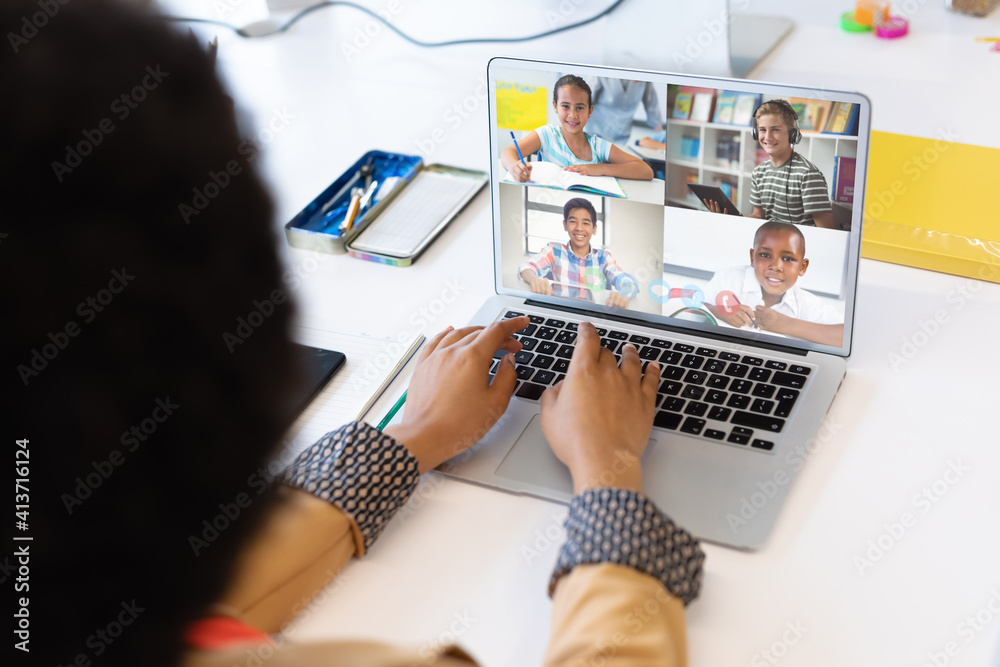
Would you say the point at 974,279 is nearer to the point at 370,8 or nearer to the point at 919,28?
the point at 919,28

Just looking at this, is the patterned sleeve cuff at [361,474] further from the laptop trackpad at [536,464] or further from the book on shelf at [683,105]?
the book on shelf at [683,105]

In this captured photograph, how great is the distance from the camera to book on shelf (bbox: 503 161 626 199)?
33.7 inches

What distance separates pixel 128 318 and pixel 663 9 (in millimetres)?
1165

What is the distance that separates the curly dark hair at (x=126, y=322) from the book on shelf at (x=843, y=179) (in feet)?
1.79

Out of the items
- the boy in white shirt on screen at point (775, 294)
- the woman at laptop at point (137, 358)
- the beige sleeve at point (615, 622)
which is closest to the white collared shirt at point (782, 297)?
the boy in white shirt on screen at point (775, 294)

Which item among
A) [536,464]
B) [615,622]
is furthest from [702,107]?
[615,622]

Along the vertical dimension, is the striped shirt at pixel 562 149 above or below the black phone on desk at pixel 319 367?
above

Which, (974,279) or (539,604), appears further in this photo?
(974,279)

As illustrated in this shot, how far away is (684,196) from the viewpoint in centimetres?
83

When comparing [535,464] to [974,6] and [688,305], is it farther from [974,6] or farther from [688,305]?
[974,6]

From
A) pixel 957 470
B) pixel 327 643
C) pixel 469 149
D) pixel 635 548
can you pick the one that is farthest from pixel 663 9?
pixel 327 643

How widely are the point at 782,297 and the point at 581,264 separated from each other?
7.9 inches

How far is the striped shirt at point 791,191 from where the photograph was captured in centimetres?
77

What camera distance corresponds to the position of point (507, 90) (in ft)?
2.85
